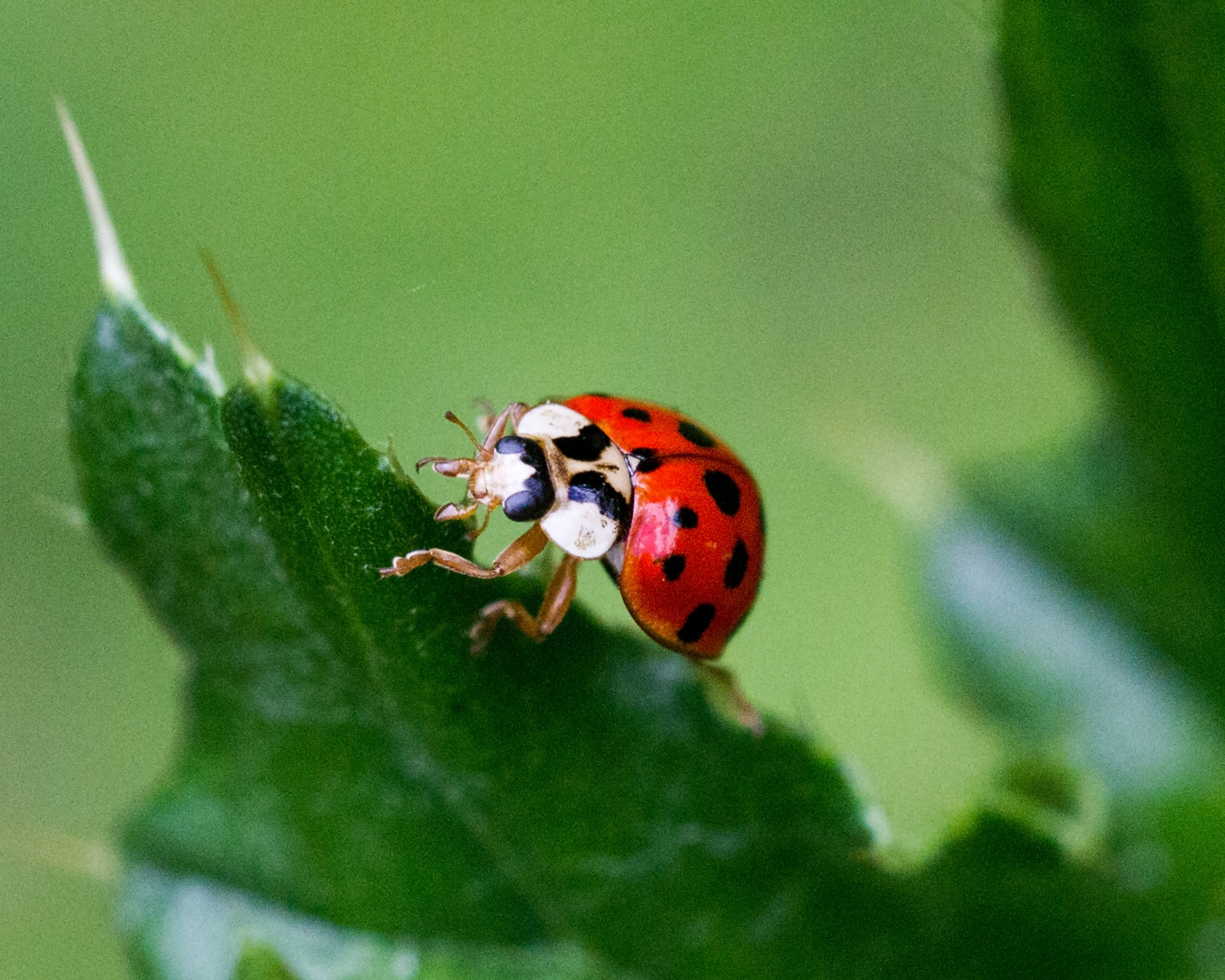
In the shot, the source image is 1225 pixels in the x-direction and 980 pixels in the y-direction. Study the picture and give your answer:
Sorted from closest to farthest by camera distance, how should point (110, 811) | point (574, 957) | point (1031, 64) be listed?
point (1031, 64) < point (574, 957) < point (110, 811)

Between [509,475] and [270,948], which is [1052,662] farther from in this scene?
[270,948]

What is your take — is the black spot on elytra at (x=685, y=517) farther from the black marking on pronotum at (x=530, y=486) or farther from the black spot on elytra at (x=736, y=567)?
the black marking on pronotum at (x=530, y=486)

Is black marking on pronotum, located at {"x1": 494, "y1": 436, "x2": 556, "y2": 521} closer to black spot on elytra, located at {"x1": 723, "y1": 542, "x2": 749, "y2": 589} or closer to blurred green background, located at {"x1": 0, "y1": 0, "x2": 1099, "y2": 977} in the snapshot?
black spot on elytra, located at {"x1": 723, "y1": 542, "x2": 749, "y2": 589}

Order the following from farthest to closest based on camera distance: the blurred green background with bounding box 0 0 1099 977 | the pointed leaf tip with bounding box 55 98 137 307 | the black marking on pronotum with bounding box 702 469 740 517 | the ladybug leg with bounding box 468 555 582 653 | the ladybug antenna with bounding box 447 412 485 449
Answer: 1. the blurred green background with bounding box 0 0 1099 977
2. the black marking on pronotum with bounding box 702 469 740 517
3. the ladybug antenna with bounding box 447 412 485 449
4. the ladybug leg with bounding box 468 555 582 653
5. the pointed leaf tip with bounding box 55 98 137 307

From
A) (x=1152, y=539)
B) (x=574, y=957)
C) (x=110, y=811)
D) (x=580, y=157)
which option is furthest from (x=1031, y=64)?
(x=110, y=811)

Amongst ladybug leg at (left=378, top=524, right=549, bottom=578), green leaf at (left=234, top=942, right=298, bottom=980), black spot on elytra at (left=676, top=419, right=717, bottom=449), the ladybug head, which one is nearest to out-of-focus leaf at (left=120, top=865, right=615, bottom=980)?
green leaf at (left=234, top=942, right=298, bottom=980)

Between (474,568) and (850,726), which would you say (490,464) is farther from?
(850,726)
